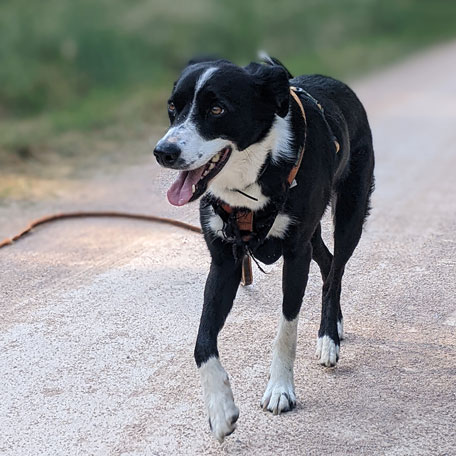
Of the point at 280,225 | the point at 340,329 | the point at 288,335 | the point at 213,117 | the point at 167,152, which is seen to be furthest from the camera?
the point at 340,329

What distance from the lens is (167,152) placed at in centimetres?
A: 316

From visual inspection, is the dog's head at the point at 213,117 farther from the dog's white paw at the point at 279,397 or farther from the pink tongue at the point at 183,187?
the dog's white paw at the point at 279,397

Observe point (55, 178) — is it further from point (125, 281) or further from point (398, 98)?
point (398, 98)

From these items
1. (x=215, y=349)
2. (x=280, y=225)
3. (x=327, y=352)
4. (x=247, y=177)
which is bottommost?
(x=327, y=352)

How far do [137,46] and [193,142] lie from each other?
33.6 feet

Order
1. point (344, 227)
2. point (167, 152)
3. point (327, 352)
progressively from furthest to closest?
point (344, 227)
point (327, 352)
point (167, 152)

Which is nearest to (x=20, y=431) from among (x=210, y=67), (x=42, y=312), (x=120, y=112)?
(x=42, y=312)

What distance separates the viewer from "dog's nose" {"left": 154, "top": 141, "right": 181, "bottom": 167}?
316cm

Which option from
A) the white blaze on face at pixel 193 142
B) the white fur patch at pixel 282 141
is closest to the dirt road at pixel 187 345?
the white blaze on face at pixel 193 142

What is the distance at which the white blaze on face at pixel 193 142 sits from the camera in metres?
3.18

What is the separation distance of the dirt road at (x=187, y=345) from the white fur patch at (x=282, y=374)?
6 cm

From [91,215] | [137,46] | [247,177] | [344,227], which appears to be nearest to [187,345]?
[344,227]

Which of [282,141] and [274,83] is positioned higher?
[274,83]

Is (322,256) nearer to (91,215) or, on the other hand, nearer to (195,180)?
(195,180)
